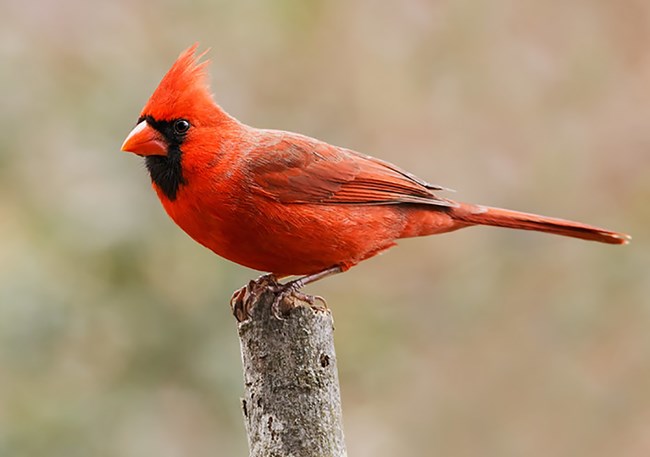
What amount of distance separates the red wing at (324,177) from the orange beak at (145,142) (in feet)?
0.98

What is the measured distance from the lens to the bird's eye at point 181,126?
3338 millimetres

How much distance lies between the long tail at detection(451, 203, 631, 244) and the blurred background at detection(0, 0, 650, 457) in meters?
0.56

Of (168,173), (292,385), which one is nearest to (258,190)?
(168,173)

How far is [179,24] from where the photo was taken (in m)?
4.20

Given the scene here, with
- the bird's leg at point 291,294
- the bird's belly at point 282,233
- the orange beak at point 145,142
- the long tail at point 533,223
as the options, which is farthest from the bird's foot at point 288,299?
the long tail at point 533,223

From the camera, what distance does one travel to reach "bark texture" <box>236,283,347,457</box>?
99.8 inches

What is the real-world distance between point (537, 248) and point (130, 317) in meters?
2.34

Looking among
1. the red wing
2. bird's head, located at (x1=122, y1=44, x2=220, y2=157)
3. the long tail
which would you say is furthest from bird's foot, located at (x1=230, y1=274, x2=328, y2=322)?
the long tail

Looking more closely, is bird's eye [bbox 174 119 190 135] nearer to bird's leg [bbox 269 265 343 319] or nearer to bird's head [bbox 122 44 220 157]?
bird's head [bbox 122 44 220 157]

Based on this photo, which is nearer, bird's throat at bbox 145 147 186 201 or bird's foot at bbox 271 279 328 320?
bird's foot at bbox 271 279 328 320

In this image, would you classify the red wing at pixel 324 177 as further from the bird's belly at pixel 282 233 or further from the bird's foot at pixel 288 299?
the bird's foot at pixel 288 299

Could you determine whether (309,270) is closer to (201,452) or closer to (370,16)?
(201,452)

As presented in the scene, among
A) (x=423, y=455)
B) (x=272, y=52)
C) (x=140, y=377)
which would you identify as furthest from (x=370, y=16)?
(x=140, y=377)

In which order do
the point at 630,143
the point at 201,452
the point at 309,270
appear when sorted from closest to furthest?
the point at 309,270
the point at 201,452
the point at 630,143
